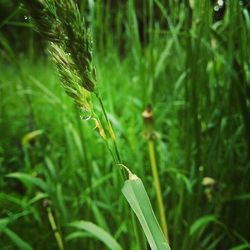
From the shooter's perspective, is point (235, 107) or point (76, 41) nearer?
point (76, 41)

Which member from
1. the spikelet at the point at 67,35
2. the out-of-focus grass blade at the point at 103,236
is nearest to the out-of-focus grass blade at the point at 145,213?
the spikelet at the point at 67,35

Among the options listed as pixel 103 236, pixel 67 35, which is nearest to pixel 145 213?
pixel 67 35

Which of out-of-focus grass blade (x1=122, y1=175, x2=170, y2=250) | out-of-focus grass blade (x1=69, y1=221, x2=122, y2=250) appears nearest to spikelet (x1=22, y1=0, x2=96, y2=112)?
out-of-focus grass blade (x1=122, y1=175, x2=170, y2=250)

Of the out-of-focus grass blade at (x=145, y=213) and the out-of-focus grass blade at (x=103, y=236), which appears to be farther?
the out-of-focus grass blade at (x=103, y=236)

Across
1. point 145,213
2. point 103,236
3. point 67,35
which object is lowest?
point 103,236

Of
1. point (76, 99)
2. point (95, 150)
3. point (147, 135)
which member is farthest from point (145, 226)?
point (95, 150)

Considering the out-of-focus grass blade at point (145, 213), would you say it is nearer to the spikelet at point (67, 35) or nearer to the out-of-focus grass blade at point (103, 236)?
the spikelet at point (67, 35)

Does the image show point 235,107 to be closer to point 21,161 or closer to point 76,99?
point 76,99

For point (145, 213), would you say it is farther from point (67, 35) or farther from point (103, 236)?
point (103, 236)
